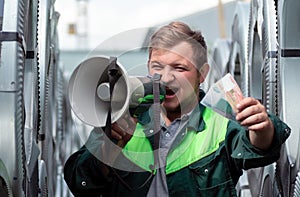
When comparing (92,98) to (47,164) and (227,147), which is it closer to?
(227,147)

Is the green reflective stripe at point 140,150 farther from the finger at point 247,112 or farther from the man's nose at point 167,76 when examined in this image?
the finger at point 247,112

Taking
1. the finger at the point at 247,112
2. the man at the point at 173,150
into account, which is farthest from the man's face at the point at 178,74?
the finger at the point at 247,112

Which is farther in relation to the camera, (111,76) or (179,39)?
(179,39)

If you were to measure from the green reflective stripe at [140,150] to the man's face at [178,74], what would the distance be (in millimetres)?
155

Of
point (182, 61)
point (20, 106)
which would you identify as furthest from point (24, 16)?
point (182, 61)

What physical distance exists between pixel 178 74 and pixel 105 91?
0.32 metres

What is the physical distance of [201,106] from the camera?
141 inches

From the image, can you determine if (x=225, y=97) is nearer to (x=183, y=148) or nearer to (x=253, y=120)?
(x=253, y=120)

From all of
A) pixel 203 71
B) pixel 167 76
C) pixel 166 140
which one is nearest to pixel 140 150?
pixel 166 140

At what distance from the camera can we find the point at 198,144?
11.5 feet

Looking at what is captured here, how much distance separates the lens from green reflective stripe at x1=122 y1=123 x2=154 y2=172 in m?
3.49

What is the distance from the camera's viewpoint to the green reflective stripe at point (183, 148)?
349 cm

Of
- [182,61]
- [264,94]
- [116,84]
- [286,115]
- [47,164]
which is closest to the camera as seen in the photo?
[116,84]

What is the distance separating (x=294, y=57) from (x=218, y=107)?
0.90 metres
